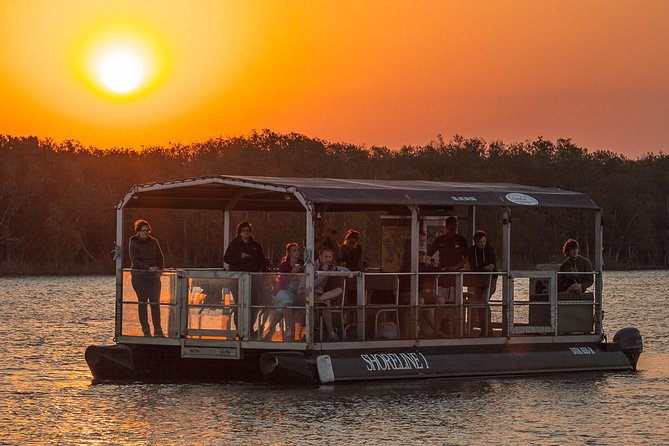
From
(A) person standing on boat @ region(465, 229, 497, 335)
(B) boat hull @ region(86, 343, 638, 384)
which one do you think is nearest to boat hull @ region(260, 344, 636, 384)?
(B) boat hull @ region(86, 343, 638, 384)

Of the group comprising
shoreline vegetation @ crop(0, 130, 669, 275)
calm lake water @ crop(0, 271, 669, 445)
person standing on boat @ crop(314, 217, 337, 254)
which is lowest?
calm lake water @ crop(0, 271, 669, 445)

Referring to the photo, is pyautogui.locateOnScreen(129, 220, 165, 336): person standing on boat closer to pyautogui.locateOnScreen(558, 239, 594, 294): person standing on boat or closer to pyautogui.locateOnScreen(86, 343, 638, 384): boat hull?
pyautogui.locateOnScreen(86, 343, 638, 384): boat hull

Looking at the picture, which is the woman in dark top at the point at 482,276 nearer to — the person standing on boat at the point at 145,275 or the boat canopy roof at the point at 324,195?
the boat canopy roof at the point at 324,195

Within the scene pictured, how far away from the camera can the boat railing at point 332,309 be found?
23.3m

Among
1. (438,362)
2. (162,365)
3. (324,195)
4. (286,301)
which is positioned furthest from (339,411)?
(162,365)

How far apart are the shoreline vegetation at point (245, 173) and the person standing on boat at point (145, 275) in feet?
216

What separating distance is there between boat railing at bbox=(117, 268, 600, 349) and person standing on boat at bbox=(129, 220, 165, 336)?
7 centimetres

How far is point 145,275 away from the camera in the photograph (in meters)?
24.6

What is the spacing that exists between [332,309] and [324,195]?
1833mm

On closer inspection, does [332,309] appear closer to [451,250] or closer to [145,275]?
[451,250]

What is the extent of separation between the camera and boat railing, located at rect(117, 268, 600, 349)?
23.3 meters

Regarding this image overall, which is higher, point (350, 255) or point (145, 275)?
point (350, 255)

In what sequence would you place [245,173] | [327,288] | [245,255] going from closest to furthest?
1. [327,288]
2. [245,255]
3. [245,173]

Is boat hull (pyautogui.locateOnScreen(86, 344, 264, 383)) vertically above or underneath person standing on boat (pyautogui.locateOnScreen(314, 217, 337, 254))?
underneath
